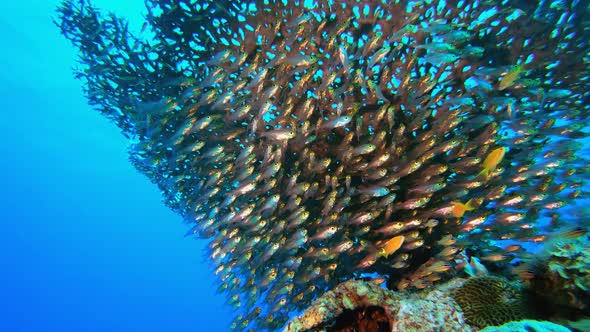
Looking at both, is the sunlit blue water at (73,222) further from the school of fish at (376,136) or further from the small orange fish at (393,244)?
the small orange fish at (393,244)

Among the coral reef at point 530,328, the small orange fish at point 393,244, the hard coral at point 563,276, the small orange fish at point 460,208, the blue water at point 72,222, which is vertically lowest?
the hard coral at point 563,276

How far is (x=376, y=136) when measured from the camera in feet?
18.0

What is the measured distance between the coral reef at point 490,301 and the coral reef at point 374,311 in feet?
0.46

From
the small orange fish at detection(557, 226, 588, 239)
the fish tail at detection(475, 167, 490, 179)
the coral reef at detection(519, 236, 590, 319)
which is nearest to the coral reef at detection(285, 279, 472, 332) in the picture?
the coral reef at detection(519, 236, 590, 319)

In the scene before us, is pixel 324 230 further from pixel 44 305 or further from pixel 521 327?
pixel 44 305

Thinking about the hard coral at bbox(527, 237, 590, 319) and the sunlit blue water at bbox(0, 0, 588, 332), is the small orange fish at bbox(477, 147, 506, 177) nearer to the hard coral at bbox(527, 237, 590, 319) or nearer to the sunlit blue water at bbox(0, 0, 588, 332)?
the hard coral at bbox(527, 237, 590, 319)

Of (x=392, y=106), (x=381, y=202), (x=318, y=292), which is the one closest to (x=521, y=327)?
(x=381, y=202)

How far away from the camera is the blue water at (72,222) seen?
1667 inches

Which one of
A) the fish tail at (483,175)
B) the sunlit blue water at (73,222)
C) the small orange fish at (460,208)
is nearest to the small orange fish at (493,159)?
the fish tail at (483,175)

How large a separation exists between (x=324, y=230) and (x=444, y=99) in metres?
3.41

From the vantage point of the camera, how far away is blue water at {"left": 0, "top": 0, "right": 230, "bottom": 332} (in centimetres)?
4234

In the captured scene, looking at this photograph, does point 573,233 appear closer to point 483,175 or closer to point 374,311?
point 483,175

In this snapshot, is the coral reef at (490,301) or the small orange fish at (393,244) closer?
the coral reef at (490,301)

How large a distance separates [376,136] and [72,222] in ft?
344
